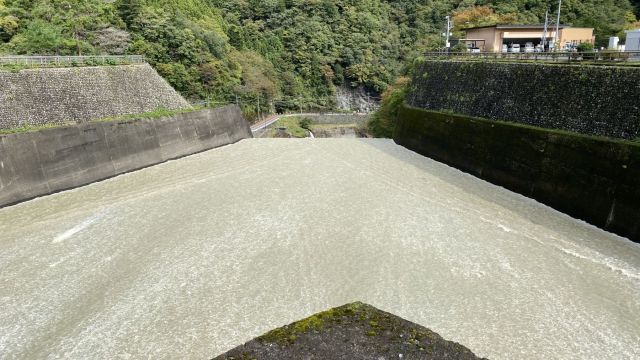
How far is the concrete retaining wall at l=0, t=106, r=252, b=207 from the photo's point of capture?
530 inches

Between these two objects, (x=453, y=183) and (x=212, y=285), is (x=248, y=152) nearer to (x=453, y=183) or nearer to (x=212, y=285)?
(x=453, y=183)


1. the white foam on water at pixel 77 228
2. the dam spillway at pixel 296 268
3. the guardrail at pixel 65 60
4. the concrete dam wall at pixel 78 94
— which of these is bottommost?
the dam spillway at pixel 296 268

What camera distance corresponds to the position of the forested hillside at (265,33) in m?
27.0

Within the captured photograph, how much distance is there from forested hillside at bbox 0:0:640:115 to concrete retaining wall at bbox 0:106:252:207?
8972 mm

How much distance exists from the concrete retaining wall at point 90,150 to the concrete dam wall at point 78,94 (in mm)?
1462

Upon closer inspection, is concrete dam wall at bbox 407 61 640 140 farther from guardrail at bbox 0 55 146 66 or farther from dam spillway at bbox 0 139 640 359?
guardrail at bbox 0 55 146 66

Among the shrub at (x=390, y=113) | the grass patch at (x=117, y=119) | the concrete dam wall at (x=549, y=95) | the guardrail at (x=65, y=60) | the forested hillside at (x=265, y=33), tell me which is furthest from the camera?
the forested hillside at (x=265, y=33)

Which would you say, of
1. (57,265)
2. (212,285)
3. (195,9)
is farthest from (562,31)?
(195,9)

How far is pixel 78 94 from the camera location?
1798 cm

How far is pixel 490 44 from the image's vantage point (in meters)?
26.0

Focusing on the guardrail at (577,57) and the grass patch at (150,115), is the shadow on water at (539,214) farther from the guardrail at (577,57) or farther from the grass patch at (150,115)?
the grass patch at (150,115)

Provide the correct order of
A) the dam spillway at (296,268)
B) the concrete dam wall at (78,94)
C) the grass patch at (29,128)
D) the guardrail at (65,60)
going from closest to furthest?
the dam spillway at (296,268) → the grass patch at (29,128) → the concrete dam wall at (78,94) → the guardrail at (65,60)

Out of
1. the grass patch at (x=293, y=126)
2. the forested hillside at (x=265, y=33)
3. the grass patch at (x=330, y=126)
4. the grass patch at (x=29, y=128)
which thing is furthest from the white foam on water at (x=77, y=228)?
the grass patch at (x=330, y=126)

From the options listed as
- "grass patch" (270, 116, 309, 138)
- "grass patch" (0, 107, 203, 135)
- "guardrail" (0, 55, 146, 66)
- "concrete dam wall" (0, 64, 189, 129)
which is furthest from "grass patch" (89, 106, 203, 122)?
"grass patch" (270, 116, 309, 138)
